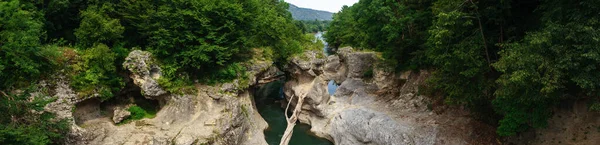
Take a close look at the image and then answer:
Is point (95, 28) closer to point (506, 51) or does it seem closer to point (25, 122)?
point (25, 122)

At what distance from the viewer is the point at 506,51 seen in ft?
47.5

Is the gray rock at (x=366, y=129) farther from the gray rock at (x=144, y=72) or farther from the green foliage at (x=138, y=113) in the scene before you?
the green foliage at (x=138, y=113)

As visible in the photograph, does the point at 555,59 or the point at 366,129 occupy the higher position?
the point at 555,59

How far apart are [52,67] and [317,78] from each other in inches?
720

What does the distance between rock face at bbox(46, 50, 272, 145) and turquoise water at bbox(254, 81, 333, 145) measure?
322 centimetres

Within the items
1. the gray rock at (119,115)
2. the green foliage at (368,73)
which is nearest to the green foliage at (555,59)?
the green foliage at (368,73)

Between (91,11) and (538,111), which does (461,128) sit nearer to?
(538,111)

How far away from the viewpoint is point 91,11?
1934 centimetres

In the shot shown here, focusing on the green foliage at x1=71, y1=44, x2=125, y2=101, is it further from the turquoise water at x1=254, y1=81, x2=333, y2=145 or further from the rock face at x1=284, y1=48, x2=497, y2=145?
the rock face at x1=284, y1=48, x2=497, y2=145

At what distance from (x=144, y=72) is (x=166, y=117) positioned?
2.98 m

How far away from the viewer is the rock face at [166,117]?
17391 mm

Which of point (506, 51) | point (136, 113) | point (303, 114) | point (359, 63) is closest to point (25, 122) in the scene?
point (136, 113)

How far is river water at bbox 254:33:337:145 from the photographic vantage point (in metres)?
25.1

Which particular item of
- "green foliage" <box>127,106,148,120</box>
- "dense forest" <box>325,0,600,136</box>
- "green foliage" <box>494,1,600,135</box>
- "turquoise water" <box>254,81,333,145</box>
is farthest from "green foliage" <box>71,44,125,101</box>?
"green foliage" <box>494,1,600,135</box>
